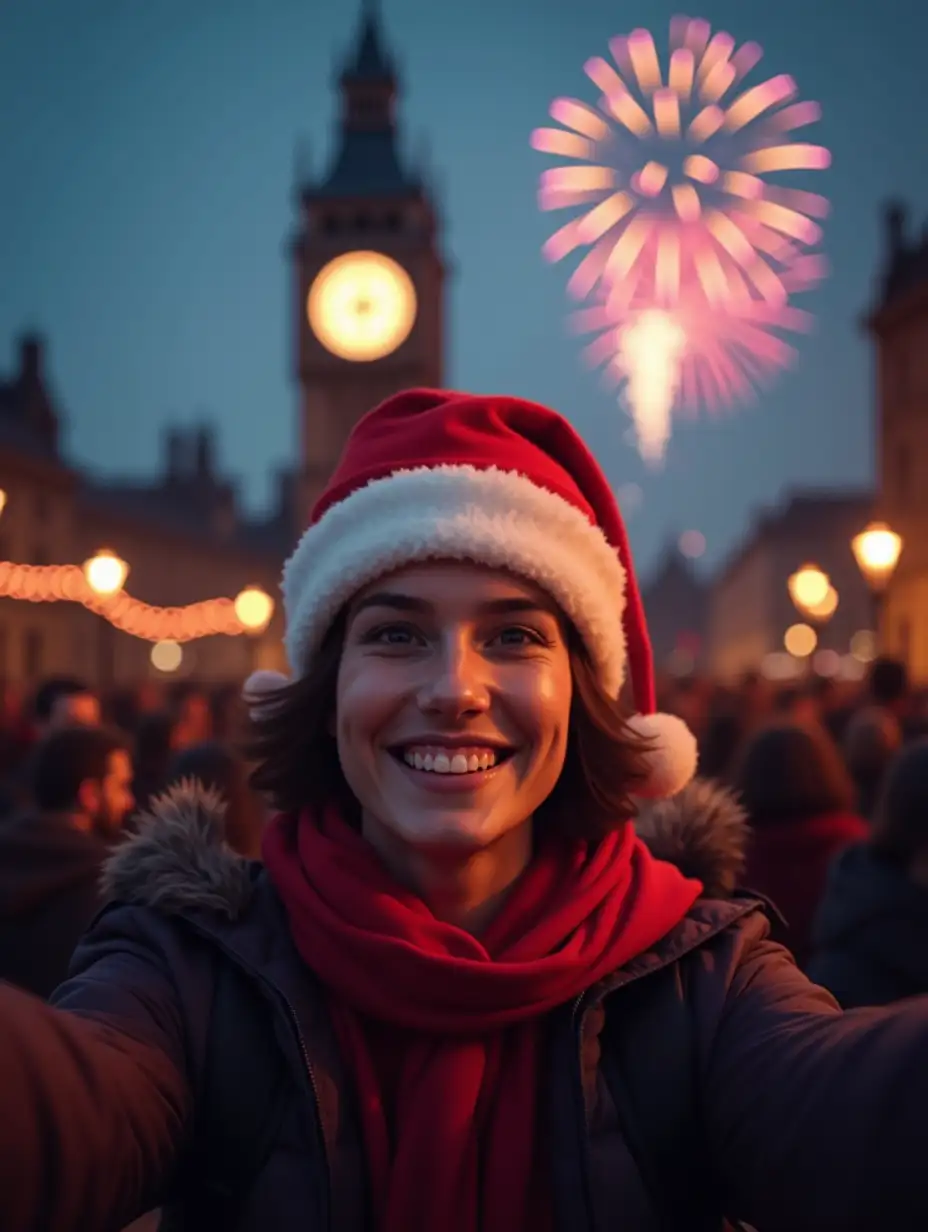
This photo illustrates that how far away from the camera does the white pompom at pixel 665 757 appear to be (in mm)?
2277

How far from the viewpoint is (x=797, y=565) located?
6806 cm

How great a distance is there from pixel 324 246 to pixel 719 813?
48226 millimetres

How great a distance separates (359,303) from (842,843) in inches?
1224

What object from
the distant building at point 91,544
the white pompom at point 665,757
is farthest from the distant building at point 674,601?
the white pompom at point 665,757

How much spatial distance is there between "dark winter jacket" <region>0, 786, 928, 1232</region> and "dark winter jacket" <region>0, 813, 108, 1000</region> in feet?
7.08

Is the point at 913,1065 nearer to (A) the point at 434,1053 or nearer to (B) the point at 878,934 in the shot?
(A) the point at 434,1053

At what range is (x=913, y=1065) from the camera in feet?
4.60

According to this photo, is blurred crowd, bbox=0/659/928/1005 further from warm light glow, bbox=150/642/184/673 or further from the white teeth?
warm light glow, bbox=150/642/184/673

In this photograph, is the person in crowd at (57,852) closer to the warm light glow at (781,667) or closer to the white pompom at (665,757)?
the white pompom at (665,757)

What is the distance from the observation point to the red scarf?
170 centimetres

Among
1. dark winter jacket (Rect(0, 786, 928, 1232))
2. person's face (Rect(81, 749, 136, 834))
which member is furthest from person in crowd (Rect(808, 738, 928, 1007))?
person's face (Rect(81, 749, 136, 834))

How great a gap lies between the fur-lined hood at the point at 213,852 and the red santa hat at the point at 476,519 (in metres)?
0.07

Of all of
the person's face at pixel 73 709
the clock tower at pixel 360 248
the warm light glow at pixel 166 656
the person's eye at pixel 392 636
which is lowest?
the person's face at pixel 73 709

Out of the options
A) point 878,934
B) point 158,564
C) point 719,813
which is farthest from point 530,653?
point 158,564
